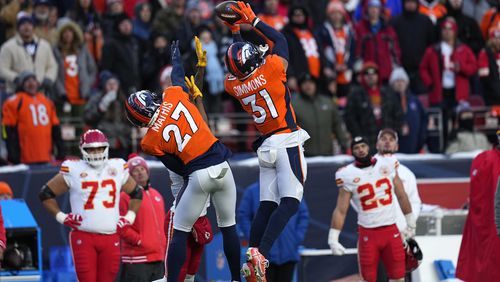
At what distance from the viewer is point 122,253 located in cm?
1420

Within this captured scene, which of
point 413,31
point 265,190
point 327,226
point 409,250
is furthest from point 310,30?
point 265,190

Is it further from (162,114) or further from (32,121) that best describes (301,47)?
(162,114)

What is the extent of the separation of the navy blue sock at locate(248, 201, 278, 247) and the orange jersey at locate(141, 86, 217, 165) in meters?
0.86

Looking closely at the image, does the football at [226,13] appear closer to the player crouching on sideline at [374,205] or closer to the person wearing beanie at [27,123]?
the player crouching on sideline at [374,205]

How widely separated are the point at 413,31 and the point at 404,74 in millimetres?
1659

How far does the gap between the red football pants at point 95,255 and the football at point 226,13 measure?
113 inches

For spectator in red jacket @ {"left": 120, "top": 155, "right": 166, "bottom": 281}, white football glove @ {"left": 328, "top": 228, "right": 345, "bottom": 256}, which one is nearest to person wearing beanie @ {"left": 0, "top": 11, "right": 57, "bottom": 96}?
spectator in red jacket @ {"left": 120, "top": 155, "right": 166, "bottom": 281}

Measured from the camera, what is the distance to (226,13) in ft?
38.4

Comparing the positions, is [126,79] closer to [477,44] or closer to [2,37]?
[2,37]

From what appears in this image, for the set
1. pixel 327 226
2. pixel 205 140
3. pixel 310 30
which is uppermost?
pixel 310 30

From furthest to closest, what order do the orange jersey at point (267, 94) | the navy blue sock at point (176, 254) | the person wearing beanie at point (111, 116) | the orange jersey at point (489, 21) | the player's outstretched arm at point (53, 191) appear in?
1. the orange jersey at point (489, 21)
2. the person wearing beanie at point (111, 116)
3. the player's outstretched arm at point (53, 191)
4. the orange jersey at point (267, 94)
5. the navy blue sock at point (176, 254)

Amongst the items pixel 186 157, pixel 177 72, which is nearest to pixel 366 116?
pixel 177 72

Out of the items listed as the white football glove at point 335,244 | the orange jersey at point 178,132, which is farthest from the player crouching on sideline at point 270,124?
the white football glove at point 335,244

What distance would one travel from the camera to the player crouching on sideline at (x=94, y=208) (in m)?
13.2
